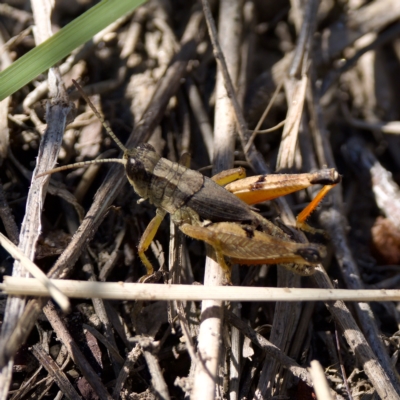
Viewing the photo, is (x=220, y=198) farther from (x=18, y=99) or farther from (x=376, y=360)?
(x=18, y=99)

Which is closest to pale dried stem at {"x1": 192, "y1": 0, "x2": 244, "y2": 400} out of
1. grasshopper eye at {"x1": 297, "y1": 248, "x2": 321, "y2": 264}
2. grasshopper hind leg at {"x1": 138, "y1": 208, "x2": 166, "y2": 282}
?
grasshopper hind leg at {"x1": 138, "y1": 208, "x2": 166, "y2": 282}

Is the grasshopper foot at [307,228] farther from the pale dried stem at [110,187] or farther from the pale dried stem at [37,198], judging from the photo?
the pale dried stem at [37,198]

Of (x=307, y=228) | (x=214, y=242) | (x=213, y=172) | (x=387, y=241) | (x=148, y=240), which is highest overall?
(x=213, y=172)

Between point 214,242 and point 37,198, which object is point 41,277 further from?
point 214,242

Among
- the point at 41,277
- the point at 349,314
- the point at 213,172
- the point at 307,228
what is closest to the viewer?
the point at 41,277

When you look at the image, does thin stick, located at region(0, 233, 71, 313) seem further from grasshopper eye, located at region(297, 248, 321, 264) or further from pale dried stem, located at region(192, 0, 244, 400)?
grasshopper eye, located at region(297, 248, 321, 264)

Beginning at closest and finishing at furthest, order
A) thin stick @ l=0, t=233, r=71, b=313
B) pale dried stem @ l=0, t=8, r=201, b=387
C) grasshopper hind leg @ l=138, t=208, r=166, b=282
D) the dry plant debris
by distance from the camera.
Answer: thin stick @ l=0, t=233, r=71, b=313
pale dried stem @ l=0, t=8, r=201, b=387
the dry plant debris
grasshopper hind leg @ l=138, t=208, r=166, b=282

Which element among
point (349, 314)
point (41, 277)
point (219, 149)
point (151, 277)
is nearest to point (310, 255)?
point (349, 314)
